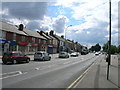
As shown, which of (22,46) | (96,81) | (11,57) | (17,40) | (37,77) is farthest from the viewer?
(22,46)

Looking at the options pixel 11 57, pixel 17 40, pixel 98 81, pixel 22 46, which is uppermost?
pixel 17 40

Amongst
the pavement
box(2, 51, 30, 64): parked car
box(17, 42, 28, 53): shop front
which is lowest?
the pavement

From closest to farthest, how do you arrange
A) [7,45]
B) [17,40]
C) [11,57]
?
[11,57] → [7,45] → [17,40]

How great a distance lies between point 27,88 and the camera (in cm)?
748

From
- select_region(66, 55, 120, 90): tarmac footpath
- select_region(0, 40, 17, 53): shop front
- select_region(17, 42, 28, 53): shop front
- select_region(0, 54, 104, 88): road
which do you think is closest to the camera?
select_region(0, 54, 104, 88): road

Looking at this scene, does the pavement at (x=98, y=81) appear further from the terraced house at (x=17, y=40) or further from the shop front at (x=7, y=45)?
the terraced house at (x=17, y=40)

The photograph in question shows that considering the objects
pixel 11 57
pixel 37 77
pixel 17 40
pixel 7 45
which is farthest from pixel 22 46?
pixel 37 77

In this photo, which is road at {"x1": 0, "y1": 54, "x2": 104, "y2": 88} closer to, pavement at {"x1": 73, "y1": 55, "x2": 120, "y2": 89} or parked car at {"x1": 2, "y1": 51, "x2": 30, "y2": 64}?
pavement at {"x1": 73, "y1": 55, "x2": 120, "y2": 89}

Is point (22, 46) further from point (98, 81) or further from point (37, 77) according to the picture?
point (98, 81)

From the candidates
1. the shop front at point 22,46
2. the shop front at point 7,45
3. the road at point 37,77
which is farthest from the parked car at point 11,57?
the shop front at point 22,46

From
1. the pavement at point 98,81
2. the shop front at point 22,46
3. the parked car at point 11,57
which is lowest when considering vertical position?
the pavement at point 98,81

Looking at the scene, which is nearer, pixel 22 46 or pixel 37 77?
pixel 37 77

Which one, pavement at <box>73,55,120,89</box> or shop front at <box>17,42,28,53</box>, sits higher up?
shop front at <box>17,42,28,53</box>

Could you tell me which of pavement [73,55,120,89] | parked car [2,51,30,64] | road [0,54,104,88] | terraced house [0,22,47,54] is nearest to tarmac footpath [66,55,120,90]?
pavement [73,55,120,89]
